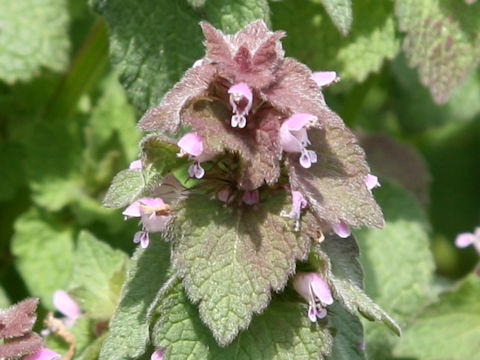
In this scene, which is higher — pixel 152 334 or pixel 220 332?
pixel 220 332

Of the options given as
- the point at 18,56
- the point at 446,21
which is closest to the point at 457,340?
the point at 446,21

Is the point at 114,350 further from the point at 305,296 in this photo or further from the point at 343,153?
the point at 343,153

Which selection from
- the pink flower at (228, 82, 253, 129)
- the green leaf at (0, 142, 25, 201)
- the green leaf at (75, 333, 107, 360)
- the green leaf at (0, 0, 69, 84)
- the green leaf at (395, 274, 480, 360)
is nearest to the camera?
the pink flower at (228, 82, 253, 129)

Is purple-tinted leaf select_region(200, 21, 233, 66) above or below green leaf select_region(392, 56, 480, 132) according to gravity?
above

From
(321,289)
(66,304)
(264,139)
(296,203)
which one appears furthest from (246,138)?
(66,304)

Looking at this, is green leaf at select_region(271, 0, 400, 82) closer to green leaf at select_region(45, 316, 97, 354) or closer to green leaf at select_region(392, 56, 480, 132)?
green leaf at select_region(392, 56, 480, 132)

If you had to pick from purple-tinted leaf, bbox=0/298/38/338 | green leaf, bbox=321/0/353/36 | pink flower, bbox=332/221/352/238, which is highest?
green leaf, bbox=321/0/353/36

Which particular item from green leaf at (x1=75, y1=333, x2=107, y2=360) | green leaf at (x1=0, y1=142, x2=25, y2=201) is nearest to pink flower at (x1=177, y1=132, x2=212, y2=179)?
green leaf at (x1=75, y1=333, x2=107, y2=360)

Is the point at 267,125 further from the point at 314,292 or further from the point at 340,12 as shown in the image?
the point at 340,12
